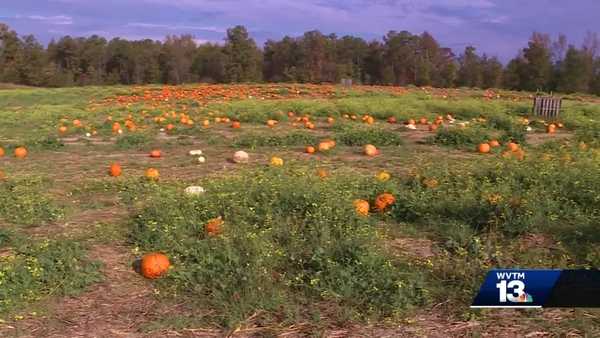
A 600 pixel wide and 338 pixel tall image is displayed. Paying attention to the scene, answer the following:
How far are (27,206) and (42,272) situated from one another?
5.95 ft

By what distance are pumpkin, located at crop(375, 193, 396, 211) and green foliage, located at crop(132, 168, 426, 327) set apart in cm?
27

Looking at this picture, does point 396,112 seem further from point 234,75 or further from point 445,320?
point 234,75

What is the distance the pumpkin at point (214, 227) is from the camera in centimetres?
480

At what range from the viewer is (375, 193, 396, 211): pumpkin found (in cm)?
562

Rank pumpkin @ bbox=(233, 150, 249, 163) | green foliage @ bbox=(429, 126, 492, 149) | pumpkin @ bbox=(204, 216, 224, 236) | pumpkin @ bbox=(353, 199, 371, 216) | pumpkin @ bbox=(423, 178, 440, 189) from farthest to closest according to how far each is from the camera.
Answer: green foliage @ bbox=(429, 126, 492, 149) < pumpkin @ bbox=(233, 150, 249, 163) < pumpkin @ bbox=(423, 178, 440, 189) < pumpkin @ bbox=(353, 199, 371, 216) < pumpkin @ bbox=(204, 216, 224, 236)

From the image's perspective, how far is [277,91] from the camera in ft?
76.1

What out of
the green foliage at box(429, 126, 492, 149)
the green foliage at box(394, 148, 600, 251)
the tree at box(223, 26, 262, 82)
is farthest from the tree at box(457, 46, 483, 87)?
the green foliage at box(394, 148, 600, 251)

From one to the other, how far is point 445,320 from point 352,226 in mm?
1367

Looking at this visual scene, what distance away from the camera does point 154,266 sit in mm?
4277

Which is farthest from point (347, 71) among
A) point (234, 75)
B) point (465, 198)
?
point (465, 198)

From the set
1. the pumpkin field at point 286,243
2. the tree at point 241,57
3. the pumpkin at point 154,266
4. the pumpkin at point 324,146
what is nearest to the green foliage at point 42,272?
the pumpkin field at point 286,243

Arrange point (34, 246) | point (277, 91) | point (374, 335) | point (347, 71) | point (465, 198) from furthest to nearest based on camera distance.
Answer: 1. point (347, 71)
2. point (277, 91)
3. point (465, 198)
4. point (34, 246)
5. point (374, 335)

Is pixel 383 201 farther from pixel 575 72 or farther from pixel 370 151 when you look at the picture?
pixel 575 72

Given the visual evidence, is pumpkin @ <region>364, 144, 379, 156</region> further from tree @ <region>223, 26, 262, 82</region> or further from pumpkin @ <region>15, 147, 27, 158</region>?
tree @ <region>223, 26, 262, 82</region>
